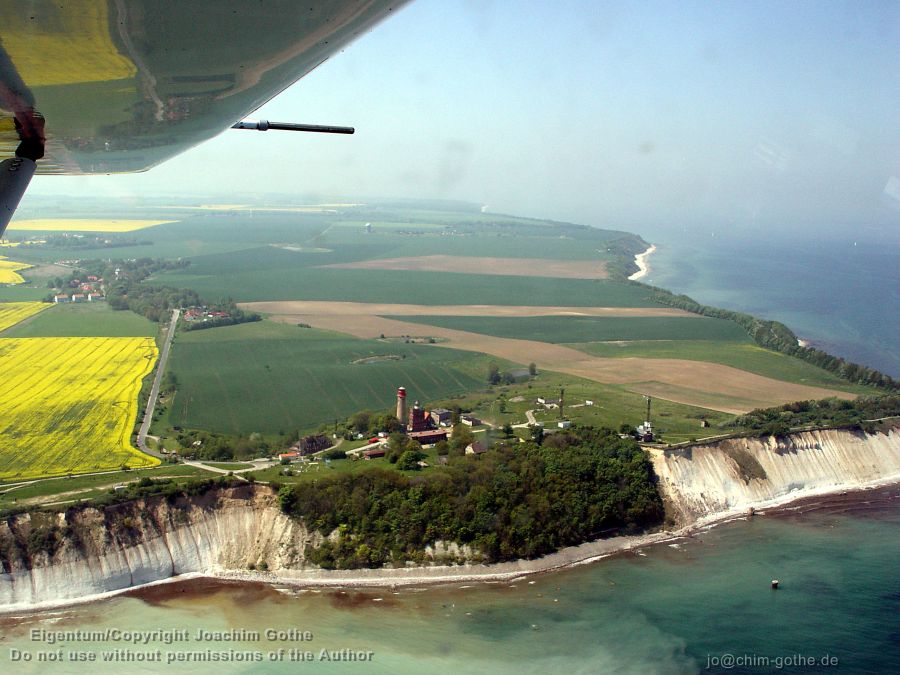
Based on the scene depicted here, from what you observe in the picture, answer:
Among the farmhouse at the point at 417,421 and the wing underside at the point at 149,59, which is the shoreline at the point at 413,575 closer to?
the farmhouse at the point at 417,421

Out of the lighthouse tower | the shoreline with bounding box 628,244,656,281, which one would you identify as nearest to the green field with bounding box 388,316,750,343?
the lighthouse tower

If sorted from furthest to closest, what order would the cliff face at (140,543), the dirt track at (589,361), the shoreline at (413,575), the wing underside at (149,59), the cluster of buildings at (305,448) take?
1. the dirt track at (589,361)
2. the cluster of buildings at (305,448)
3. the shoreline at (413,575)
4. the cliff face at (140,543)
5. the wing underside at (149,59)

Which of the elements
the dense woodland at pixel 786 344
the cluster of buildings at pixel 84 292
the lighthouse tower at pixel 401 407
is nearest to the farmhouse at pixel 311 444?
the lighthouse tower at pixel 401 407

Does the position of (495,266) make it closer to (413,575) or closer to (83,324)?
(83,324)

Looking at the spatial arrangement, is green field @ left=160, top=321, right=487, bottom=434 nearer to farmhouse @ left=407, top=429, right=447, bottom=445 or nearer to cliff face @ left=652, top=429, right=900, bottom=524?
farmhouse @ left=407, top=429, right=447, bottom=445

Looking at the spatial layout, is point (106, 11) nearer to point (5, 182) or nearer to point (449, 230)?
point (5, 182)

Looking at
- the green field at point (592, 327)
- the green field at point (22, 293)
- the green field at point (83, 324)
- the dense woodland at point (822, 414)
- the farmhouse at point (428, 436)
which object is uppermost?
the green field at point (22, 293)
